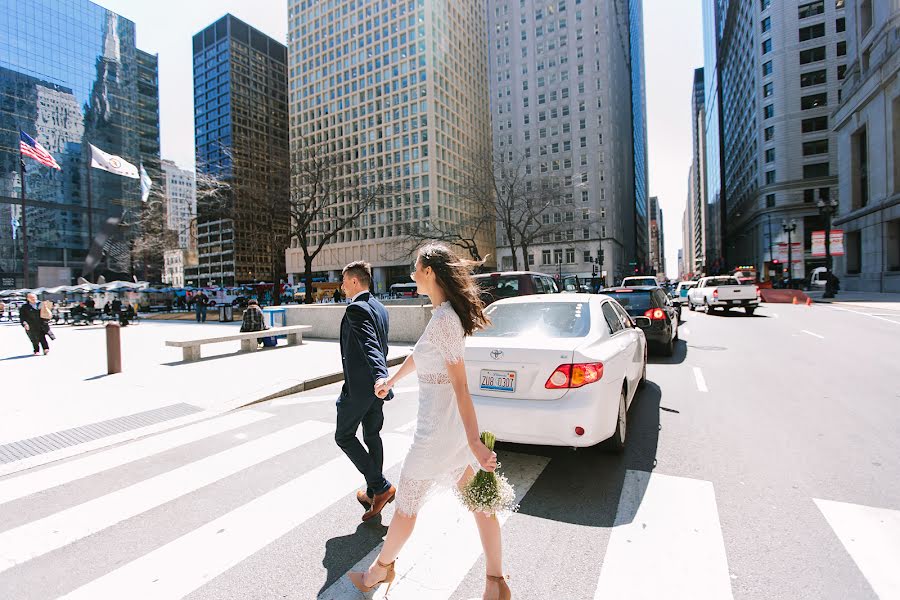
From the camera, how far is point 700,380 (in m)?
7.59

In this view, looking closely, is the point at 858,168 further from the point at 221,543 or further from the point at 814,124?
the point at 221,543

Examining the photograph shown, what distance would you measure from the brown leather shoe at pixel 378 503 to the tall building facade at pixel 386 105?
6790cm

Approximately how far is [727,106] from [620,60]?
26.0m

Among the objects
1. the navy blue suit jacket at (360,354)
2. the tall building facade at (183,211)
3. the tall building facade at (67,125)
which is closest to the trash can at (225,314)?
the tall building facade at (183,211)

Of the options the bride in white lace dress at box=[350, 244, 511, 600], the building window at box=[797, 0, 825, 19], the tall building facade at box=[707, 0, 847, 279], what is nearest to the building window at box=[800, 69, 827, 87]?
the tall building facade at box=[707, 0, 847, 279]

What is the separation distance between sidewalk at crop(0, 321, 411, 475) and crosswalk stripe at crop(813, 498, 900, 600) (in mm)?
6572

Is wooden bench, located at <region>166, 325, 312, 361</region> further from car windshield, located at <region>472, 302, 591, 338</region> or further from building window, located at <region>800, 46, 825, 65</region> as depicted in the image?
building window, located at <region>800, 46, 825, 65</region>

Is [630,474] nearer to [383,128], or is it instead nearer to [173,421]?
[173,421]

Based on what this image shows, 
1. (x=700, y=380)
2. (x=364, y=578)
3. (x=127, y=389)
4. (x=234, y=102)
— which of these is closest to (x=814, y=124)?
(x=700, y=380)

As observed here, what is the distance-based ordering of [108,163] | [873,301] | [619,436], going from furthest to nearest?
[873,301]
[108,163]
[619,436]

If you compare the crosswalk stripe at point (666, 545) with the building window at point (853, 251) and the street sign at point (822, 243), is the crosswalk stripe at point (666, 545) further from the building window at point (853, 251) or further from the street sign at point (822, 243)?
the building window at point (853, 251)

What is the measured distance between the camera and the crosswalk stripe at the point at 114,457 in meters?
3.98

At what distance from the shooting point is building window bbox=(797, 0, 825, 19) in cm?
5950

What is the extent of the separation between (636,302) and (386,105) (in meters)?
77.4
